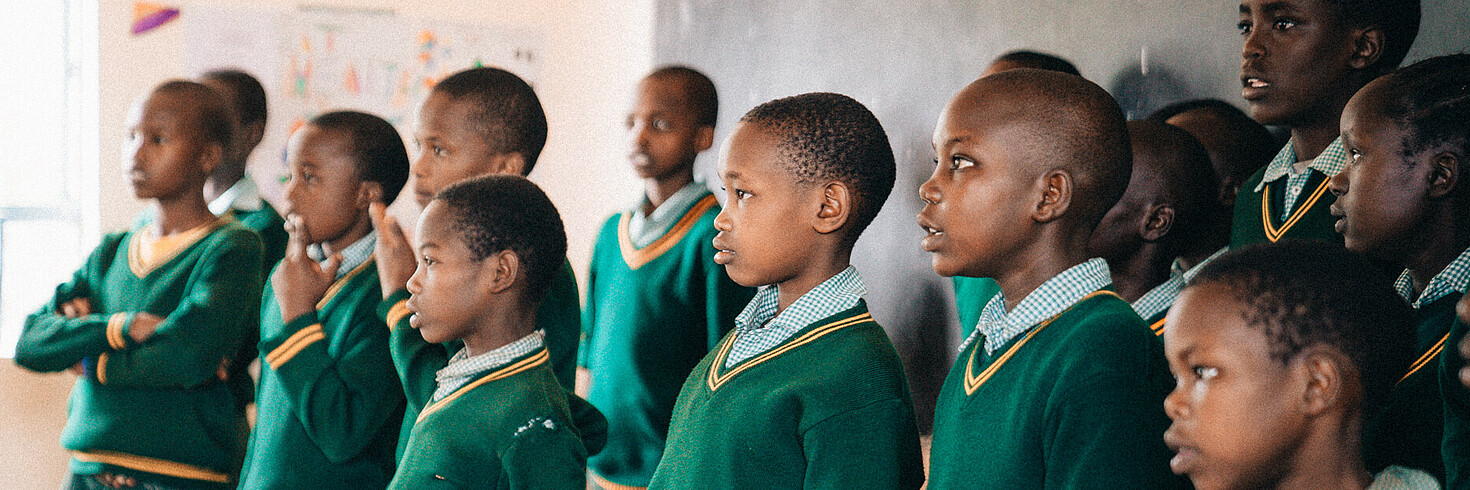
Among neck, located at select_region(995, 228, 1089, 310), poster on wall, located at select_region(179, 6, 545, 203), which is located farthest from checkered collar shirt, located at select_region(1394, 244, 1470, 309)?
poster on wall, located at select_region(179, 6, 545, 203)

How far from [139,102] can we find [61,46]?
85.5 inches

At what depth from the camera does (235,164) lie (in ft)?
10.6

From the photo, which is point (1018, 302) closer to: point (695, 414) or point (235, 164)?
point (695, 414)

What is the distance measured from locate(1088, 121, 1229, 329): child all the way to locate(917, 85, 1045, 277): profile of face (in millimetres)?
478

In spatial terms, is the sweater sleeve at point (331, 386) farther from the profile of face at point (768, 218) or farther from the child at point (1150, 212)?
the child at point (1150, 212)

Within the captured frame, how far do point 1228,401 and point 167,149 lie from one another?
2.27 metres

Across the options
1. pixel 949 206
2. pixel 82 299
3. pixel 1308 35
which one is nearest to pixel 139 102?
pixel 82 299

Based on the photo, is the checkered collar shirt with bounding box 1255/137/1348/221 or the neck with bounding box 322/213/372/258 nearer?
the checkered collar shirt with bounding box 1255/137/1348/221

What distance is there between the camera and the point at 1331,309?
1095 mm

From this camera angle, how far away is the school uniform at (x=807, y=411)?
140cm

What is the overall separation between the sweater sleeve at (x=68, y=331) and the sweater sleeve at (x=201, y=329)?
0.14 feet

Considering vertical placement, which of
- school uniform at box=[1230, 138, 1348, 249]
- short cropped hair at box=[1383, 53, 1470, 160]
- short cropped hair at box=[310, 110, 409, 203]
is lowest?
short cropped hair at box=[310, 110, 409, 203]

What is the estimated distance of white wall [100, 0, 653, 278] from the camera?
4.35 meters

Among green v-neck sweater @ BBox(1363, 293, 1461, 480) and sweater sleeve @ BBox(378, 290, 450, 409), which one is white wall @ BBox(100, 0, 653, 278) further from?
green v-neck sweater @ BBox(1363, 293, 1461, 480)
